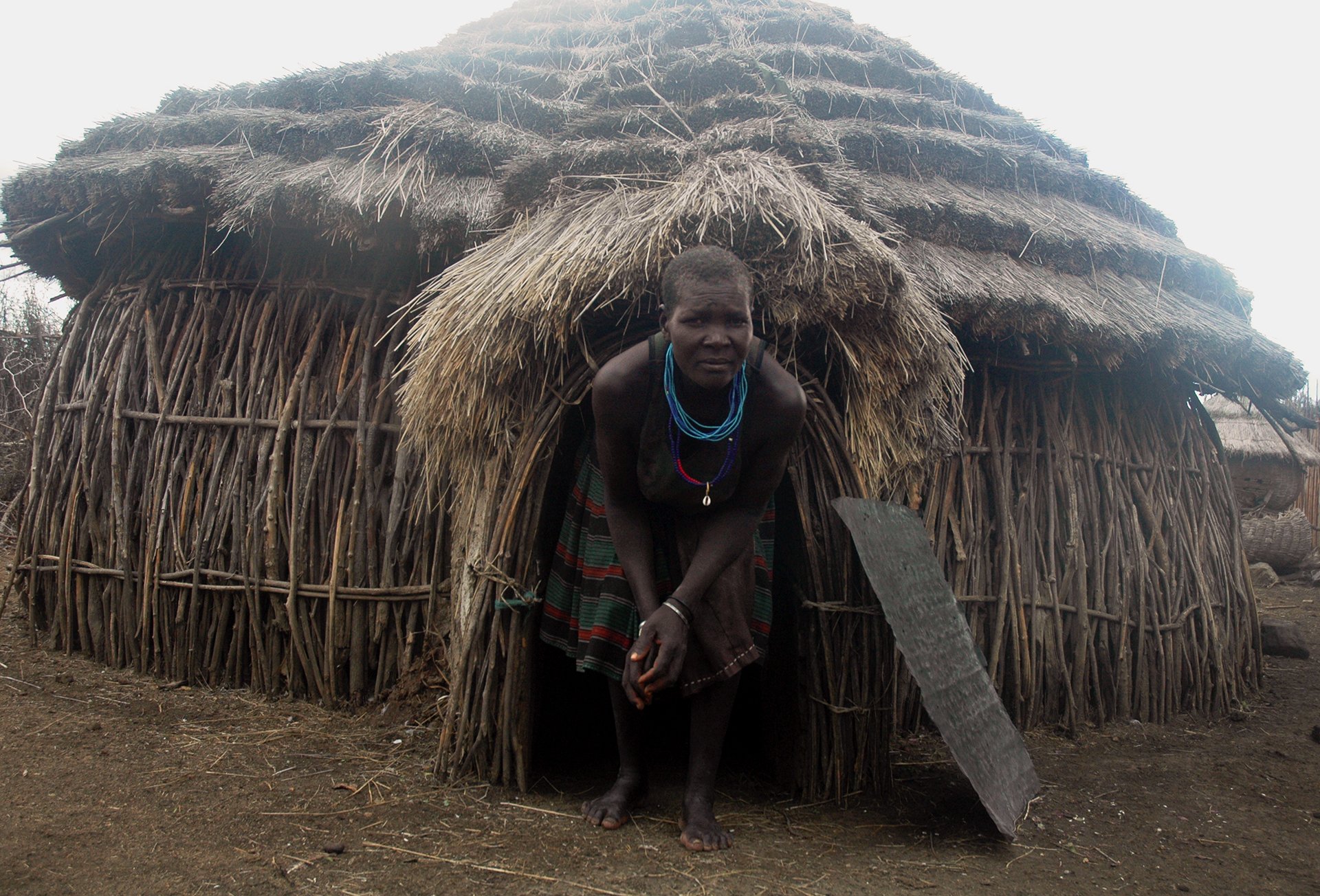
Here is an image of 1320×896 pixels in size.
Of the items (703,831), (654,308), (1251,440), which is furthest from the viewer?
(1251,440)

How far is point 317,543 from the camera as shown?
4.25m

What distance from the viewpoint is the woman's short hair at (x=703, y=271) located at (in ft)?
8.25

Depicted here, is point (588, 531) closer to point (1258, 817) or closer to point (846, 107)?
point (1258, 817)

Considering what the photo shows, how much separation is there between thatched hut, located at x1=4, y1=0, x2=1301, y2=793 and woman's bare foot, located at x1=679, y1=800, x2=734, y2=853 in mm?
562

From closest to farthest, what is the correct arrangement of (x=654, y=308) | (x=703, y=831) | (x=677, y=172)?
(x=703, y=831), (x=654, y=308), (x=677, y=172)

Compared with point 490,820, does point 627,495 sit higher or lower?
higher

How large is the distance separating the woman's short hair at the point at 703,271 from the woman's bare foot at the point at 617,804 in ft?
5.20

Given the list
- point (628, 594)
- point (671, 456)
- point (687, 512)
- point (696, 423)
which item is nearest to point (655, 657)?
point (628, 594)

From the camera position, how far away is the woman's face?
2.49m

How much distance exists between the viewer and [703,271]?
2.52m

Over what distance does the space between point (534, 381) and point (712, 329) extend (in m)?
0.92

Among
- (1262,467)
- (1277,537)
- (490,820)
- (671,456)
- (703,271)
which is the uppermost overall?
(703,271)

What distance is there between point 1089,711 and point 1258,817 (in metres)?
1.29

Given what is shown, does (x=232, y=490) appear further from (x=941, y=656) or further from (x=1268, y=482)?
(x=1268, y=482)
